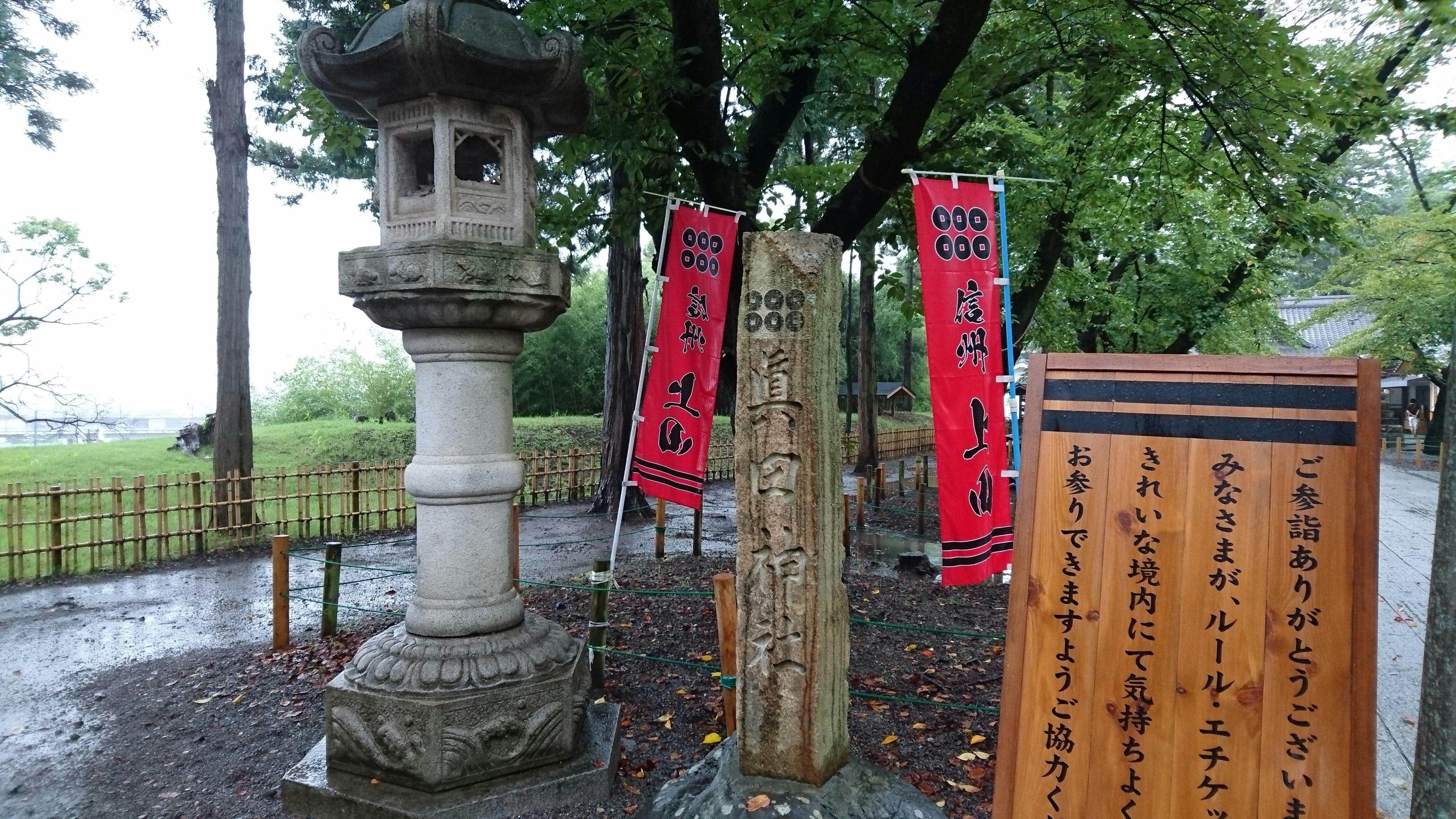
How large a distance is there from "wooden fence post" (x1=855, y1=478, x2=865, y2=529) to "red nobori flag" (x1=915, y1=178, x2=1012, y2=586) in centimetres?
597

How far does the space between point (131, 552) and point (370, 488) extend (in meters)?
2.89

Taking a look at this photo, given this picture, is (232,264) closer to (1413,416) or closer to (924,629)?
(924,629)

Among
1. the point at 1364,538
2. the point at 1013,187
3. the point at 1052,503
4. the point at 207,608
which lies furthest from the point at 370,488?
the point at 1364,538

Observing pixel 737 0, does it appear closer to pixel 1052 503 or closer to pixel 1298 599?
pixel 1052 503

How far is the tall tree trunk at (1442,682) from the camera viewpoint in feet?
5.92

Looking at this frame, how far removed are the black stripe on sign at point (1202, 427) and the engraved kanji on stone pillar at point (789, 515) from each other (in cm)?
86

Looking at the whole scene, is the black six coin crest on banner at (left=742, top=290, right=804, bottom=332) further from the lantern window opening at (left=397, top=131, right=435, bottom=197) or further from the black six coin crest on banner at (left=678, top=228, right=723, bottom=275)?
the black six coin crest on banner at (left=678, top=228, right=723, bottom=275)

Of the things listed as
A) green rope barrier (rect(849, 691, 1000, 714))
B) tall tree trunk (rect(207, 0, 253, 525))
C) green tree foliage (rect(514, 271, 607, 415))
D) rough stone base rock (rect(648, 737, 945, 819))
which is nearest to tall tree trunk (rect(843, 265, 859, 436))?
green tree foliage (rect(514, 271, 607, 415))

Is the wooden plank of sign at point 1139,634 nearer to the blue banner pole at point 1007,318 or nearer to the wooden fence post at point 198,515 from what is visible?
the blue banner pole at point 1007,318

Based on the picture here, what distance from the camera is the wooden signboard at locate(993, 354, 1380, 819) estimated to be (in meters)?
1.97

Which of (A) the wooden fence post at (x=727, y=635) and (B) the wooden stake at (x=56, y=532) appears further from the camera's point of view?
(B) the wooden stake at (x=56, y=532)

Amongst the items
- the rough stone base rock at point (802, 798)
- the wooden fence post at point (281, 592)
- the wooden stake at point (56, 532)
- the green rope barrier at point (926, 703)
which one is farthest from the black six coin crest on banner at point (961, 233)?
the wooden stake at point (56, 532)

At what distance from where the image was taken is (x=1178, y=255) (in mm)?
12102

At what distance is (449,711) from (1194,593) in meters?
3.02
